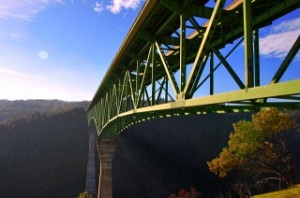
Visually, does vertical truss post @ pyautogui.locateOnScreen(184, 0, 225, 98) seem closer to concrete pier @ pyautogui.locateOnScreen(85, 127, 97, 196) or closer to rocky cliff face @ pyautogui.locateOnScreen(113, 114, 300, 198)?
concrete pier @ pyautogui.locateOnScreen(85, 127, 97, 196)

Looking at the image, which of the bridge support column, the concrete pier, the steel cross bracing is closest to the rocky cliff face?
the concrete pier

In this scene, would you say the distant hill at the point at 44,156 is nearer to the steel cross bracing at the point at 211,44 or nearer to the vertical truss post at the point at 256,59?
the steel cross bracing at the point at 211,44

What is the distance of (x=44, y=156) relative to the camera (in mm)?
A: 100375

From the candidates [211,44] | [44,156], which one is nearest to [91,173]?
[44,156]

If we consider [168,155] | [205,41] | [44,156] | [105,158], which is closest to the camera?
[205,41]

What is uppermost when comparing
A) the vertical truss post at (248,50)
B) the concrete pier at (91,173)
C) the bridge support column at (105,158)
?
the vertical truss post at (248,50)

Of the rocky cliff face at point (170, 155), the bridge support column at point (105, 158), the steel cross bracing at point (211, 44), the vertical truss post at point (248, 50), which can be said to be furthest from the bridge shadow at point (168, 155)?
the vertical truss post at point (248, 50)

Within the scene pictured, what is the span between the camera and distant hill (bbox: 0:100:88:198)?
85.8m

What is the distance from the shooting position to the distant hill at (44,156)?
85812 mm

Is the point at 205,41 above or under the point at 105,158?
above

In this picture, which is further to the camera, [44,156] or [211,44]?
[44,156]

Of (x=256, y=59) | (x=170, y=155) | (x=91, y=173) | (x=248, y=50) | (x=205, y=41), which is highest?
(x=205, y=41)

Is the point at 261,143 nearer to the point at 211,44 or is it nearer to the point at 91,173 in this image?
the point at 211,44

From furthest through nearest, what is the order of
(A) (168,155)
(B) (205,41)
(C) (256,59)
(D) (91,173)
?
(A) (168,155) → (D) (91,173) → (C) (256,59) → (B) (205,41)
